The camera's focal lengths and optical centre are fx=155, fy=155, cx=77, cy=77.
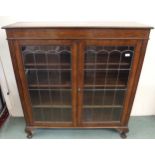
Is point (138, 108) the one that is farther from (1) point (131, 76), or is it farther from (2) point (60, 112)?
(2) point (60, 112)

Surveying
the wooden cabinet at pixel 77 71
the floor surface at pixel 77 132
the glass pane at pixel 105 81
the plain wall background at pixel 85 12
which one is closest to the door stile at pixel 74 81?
the wooden cabinet at pixel 77 71

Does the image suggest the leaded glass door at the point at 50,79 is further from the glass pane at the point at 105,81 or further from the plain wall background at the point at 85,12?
the plain wall background at the point at 85,12

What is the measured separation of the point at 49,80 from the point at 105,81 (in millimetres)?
601

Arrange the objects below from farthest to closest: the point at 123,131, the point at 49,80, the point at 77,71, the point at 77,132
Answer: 1. the point at 77,132
2. the point at 123,131
3. the point at 49,80
4. the point at 77,71

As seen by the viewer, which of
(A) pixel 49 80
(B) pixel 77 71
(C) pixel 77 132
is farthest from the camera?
(C) pixel 77 132

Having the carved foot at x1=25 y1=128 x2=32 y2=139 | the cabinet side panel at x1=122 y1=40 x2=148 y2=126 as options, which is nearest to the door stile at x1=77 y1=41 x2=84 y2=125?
the cabinet side panel at x1=122 y1=40 x2=148 y2=126

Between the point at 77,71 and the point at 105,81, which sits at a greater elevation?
the point at 77,71

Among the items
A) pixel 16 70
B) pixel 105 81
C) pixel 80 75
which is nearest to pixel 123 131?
pixel 105 81

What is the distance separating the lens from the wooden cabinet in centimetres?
136

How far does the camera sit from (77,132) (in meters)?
2.06

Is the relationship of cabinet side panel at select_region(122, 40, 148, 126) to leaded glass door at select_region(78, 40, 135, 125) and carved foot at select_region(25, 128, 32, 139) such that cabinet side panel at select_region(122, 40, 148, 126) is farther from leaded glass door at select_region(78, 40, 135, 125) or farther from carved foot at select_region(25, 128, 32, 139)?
carved foot at select_region(25, 128, 32, 139)

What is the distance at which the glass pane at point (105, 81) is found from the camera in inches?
58.8

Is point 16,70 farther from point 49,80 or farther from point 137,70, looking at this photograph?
point 137,70
